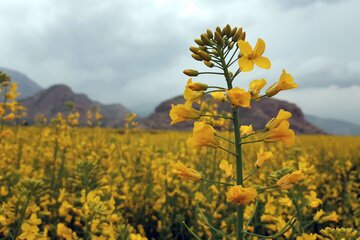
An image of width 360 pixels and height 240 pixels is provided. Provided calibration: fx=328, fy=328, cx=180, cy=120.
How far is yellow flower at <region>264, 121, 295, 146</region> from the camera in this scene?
1878 mm

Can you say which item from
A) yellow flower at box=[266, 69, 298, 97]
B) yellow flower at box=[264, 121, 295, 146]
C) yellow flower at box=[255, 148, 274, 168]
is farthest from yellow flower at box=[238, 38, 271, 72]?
yellow flower at box=[255, 148, 274, 168]

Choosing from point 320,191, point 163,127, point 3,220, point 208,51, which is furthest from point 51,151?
point 163,127

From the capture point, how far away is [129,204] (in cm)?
590

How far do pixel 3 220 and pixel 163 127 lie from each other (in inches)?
1765

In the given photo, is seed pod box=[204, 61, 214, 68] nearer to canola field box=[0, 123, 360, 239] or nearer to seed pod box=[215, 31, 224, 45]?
seed pod box=[215, 31, 224, 45]

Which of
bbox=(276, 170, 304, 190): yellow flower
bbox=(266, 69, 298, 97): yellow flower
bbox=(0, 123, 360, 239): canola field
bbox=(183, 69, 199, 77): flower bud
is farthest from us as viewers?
bbox=(0, 123, 360, 239): canola field

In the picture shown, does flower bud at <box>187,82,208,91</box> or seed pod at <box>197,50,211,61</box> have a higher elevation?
seed pod at <box>197,50,211,61</box>

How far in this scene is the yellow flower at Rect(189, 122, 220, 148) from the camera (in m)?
1.87

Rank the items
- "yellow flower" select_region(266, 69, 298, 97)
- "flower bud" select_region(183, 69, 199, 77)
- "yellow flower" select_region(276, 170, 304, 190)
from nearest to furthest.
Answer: "yellow flower" select_region(276, 170, 304, 190) → "yellow flower" select_region(266, 69, 298, 97) → "flower bud" select_region(183, 69, 199, 77)

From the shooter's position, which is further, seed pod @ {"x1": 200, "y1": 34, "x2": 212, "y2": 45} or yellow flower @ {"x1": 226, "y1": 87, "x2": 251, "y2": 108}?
seed pod @ {"x1": 200, "y1": 34, "x2": 212, "y2": 45}

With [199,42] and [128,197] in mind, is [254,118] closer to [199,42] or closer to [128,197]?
[128,197]

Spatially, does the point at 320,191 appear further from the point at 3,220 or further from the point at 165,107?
the point at 165,107

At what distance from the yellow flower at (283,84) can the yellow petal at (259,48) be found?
0.18 metres

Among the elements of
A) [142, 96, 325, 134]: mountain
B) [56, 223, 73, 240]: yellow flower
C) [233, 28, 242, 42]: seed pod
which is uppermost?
[142, 96, 325, 134]: mountain
